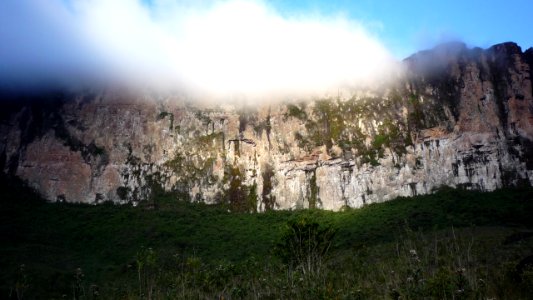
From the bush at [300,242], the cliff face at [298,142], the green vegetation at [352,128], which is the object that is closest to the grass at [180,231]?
the bush at [300,242]

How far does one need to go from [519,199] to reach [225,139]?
276ft

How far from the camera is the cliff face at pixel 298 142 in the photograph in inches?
4695

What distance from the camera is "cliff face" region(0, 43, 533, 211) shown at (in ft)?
391

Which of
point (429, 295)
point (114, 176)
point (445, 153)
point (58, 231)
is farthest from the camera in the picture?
point (114, 176)

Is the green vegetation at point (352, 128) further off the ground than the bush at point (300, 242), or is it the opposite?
the green vegetation at point (352, 128)

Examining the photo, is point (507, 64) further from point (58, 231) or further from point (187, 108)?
point (58, 231)

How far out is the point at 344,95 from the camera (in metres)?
142

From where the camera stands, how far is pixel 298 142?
5340 inches

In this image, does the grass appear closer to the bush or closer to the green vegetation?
the bush

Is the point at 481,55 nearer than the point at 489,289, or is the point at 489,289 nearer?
the point at 489,289

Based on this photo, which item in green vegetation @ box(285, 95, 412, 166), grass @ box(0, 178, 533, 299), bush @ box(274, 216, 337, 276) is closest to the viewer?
bush @ box(274, 216, 337, 276)

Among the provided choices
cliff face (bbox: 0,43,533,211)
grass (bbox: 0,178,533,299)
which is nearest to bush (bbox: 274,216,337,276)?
grass (bbox: 0,178,533,299)

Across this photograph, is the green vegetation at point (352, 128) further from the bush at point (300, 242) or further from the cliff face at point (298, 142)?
the bush at point (300, 242)

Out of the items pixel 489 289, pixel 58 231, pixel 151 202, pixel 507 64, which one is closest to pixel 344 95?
pixel 507 64
